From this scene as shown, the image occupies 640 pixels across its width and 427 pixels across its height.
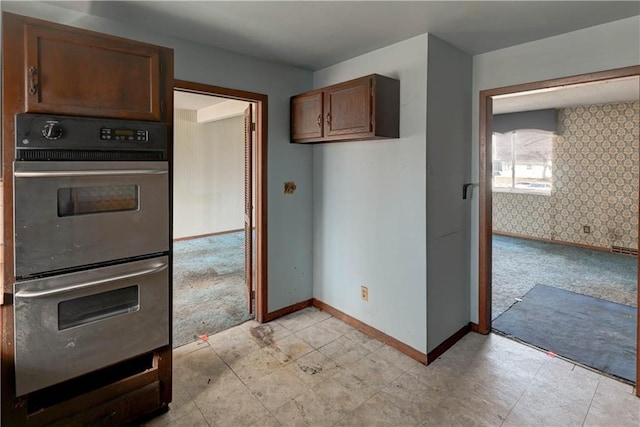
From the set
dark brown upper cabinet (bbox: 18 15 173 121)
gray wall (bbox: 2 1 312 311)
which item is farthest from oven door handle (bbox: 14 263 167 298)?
gray wall (bbox: 2 1 312 311)

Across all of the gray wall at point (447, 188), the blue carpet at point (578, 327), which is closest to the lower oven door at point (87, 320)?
the gray wall at point (447, 188)

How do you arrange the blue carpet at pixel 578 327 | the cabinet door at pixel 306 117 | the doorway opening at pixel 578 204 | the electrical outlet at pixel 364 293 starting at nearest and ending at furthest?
A: the blue carpet at pixel 578 327
the cabinet door at pixel 306 117
the electrical outlet at pixel 364 293
the doorway opening at pixel 578 204

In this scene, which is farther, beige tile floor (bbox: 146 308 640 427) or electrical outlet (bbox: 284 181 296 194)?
electrical outlet (bbox: 284 181 296 194)

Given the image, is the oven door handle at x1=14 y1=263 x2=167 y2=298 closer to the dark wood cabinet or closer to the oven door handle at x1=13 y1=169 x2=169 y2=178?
the dark wood cabinet

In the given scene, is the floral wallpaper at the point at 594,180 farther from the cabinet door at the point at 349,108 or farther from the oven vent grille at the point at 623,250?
the cabinet door at the point at 349,108

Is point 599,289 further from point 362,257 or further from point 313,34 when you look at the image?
point 313,34

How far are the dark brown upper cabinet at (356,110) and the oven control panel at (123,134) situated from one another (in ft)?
4.68

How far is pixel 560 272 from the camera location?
15.6 feet

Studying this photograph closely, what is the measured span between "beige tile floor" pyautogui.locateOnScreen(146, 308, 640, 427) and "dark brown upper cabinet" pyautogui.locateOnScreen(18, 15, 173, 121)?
1.75m

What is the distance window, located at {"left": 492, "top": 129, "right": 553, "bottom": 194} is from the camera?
6.54 meters

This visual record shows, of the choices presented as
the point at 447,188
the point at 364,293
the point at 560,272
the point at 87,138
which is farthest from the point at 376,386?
the point at 560,272

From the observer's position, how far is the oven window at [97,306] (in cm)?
168

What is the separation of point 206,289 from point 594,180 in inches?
253

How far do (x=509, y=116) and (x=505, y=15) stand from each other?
5352 millimetres
